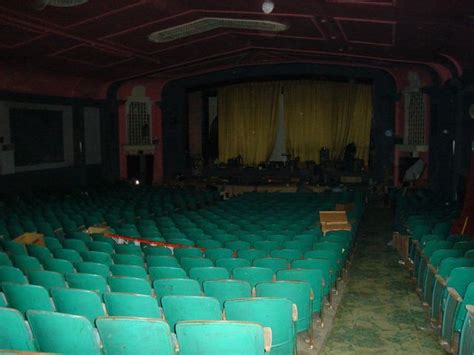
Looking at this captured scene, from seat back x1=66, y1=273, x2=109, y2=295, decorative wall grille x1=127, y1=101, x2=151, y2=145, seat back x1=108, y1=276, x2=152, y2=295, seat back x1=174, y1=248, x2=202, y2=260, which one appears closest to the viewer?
seat back x1=108, y1=276, x2=152, y2=295

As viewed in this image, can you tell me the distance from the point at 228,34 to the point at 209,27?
130 centimetres

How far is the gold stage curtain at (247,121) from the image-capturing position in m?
27.1

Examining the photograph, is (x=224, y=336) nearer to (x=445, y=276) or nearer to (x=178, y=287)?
(x=178, y=287)

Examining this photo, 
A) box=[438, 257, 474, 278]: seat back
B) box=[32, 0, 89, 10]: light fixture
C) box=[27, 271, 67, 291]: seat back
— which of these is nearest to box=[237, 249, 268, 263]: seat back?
box=[438, 257, 474, 278]: seat back

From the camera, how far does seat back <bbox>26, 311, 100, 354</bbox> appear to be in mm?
3969

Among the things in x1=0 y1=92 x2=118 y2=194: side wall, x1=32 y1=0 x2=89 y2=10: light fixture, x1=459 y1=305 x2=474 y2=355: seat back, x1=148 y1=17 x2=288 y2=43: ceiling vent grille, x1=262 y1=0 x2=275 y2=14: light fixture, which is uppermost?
→ x1=148 y1=17 x2=288 y2=43: ceiling vent grille

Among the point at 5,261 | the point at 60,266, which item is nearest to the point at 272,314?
the point at 60,266

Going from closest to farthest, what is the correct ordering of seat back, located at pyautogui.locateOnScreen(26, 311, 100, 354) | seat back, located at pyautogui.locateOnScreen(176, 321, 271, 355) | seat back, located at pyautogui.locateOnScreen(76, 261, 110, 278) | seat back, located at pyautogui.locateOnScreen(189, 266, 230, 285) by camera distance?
1. seat back, located at pyautogui.locateOnScreen(176, 321, 271, 355)
2. seat back, located at pyautogui.locateOnScreen(26, 311, 100, 354)
3. seat back, located at pyautogui.locateOnScreen(189, 266, 230, 285)
4. seat back, located at pyautogui.locateOnScreen(76, 261, 110, 278)

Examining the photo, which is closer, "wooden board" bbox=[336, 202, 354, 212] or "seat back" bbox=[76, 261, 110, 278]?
"seat back" bbox=[76, 261, 110, 278]

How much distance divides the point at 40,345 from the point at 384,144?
65.2 feet

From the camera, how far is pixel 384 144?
2206 cm

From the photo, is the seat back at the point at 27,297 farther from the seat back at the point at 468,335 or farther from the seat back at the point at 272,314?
the seat back at the point at 468,335

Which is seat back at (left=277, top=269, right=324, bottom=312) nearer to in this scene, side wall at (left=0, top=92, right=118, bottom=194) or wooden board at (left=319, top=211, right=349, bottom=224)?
wooden board at (left=319, top=211, right=349, bottom=224)

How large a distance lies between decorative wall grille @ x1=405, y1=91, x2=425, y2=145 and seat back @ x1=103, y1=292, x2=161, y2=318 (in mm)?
17032
